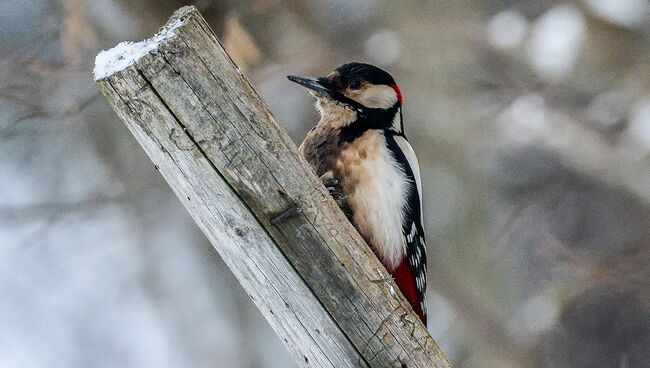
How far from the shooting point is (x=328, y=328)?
179 centimetres

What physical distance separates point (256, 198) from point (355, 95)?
3.77ft

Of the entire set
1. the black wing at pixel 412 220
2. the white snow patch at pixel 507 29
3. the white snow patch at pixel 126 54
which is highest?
the white snow patch at pixel 507 29

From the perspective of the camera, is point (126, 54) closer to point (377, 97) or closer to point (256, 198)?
point (256, 198)

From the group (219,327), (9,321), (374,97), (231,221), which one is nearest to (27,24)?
(9,321)

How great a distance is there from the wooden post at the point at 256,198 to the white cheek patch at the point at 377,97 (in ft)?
3.46

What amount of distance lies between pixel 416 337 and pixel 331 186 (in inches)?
32.6

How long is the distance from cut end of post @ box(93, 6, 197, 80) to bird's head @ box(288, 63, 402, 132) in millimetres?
1065

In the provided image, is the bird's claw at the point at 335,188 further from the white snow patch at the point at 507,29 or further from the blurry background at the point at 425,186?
the white snow patch at the point at 507,29

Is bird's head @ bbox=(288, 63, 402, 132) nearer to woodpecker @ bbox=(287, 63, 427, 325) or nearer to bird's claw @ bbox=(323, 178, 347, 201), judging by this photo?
woodpecker @ bbox=(287, 63, 427, 325)

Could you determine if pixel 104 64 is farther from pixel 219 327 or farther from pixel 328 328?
pixel 219 327

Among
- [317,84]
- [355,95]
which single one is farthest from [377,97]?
[317,84]

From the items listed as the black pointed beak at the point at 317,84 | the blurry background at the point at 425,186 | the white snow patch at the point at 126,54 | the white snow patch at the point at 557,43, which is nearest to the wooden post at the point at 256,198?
the white snow patch at the point at 126,54

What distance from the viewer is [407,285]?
2723 millimetres

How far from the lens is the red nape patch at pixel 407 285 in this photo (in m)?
2.70
